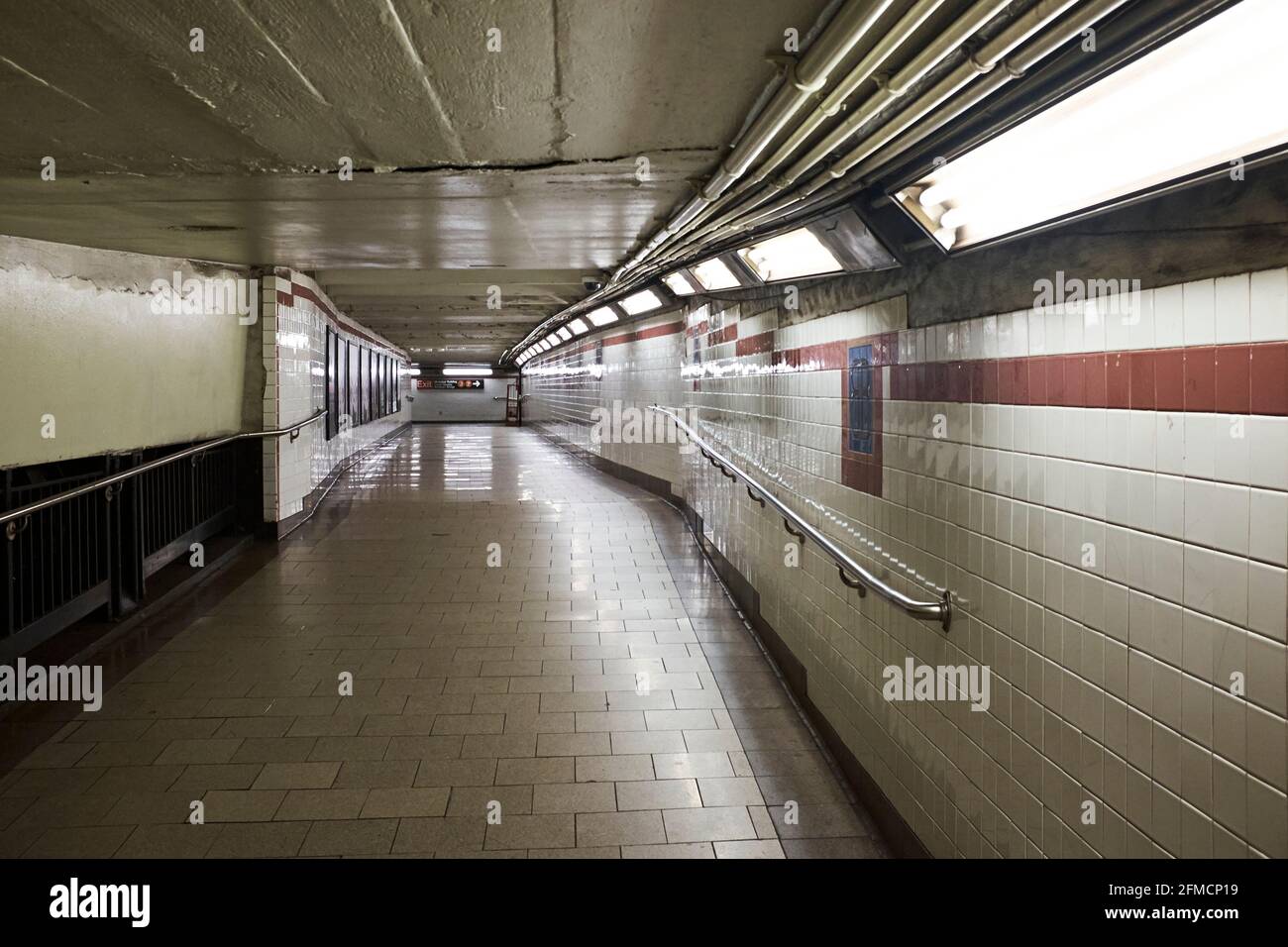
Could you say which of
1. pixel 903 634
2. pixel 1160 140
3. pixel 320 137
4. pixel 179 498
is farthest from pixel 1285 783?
pixel 179 498

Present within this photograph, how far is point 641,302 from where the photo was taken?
1055cm

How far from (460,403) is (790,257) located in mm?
32055

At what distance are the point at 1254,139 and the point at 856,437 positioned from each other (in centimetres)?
250

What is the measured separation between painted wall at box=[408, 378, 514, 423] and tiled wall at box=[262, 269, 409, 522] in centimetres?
2365

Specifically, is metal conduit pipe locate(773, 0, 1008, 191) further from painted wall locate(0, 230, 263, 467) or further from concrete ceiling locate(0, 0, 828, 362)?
painted wall locate(0, 230, 263, 467)

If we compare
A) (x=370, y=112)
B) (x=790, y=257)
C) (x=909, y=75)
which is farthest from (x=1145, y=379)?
(x=790, y=257)

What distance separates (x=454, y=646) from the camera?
535 centimetres

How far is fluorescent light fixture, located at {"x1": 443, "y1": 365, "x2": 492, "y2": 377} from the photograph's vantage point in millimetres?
34812

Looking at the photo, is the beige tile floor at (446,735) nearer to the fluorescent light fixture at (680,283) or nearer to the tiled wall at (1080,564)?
the tiled wall at (1080,564)

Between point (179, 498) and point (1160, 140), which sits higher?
point (1160, 140)

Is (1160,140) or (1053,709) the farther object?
(1053,709)

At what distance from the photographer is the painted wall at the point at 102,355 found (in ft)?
16.3

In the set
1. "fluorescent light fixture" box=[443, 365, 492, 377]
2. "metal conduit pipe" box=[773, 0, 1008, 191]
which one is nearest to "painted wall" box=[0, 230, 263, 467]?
"metal conduit pipe" box=[773, 0, 1008, 191]

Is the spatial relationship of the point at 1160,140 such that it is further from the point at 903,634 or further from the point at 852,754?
the point at 852,754
